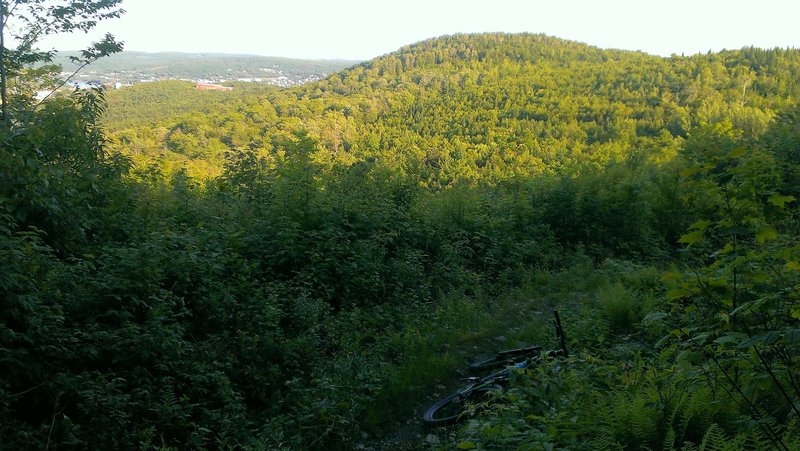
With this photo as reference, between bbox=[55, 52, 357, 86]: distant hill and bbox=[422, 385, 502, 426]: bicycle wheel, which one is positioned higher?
bbox=[55, 52, 357, 86]: distant hill

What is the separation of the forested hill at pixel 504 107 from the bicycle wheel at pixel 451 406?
31.6 metres

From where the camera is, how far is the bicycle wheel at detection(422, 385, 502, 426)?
4992 millimetres

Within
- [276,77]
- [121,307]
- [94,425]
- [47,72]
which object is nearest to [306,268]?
[121,307]

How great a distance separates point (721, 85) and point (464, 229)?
71896mm

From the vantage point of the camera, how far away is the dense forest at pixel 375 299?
10.0 ft

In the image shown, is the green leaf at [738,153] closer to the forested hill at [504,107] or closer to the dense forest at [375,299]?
the dense forest at [375,299]

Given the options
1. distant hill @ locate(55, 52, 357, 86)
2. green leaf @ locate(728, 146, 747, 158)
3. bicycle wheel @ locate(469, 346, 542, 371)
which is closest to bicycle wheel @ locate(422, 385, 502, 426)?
bicycle wheel @ locate(469, 346, 542, 371)

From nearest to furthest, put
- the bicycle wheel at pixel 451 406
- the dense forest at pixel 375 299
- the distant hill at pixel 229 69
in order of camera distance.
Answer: the dense forest at pixel 375 299 → the bicycle wheel at pixel 451 406 → the distant hill at pixel 229 69

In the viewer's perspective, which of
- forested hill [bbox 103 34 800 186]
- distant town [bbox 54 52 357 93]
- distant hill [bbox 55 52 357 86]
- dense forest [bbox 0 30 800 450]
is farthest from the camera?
distant hill [bbox 55 52 357 86]

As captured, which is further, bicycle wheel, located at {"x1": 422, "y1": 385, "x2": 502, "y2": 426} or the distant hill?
the distant hill

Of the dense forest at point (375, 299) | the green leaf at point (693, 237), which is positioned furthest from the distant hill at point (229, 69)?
the green leaf at point (693, 237)

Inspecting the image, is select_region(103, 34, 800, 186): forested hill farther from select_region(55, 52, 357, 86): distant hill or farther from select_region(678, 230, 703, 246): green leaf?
select_region(678, 230, 703, 246): green leaf

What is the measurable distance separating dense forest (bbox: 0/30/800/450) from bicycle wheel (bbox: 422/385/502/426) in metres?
0.22

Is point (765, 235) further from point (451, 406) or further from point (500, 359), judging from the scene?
point (500, 359)
